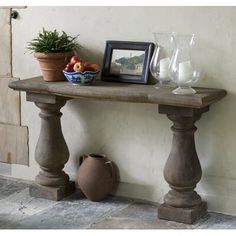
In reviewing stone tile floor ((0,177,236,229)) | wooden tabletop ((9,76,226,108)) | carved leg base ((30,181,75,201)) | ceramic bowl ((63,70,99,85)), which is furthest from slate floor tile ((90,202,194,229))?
ceramic bowl ((63,70,99,85))

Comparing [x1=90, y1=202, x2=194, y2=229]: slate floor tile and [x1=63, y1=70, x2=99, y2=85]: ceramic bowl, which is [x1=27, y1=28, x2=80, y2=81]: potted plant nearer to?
[x1=63, y1=70, x2=99, y2=85]: ceramic bowl

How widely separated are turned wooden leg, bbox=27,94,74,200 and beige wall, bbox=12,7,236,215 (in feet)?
0.56

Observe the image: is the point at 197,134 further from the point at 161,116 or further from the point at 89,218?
the point at 89,218

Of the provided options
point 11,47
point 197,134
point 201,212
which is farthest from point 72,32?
point 201,212

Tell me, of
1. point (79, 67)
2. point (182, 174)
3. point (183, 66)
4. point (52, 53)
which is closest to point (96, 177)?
point (182, 174)

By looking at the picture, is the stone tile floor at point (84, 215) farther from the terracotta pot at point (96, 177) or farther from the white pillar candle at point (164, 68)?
the white pillar candle at point (164, 68)

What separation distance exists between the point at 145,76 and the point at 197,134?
460 mm

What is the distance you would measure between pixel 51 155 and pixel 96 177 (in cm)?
32

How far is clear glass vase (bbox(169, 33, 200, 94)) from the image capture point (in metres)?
3.18

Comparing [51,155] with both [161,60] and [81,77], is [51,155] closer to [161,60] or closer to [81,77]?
[81,77]

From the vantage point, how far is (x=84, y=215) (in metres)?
3.45

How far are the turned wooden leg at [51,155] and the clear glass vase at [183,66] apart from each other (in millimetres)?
761

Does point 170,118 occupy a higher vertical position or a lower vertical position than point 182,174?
higher
